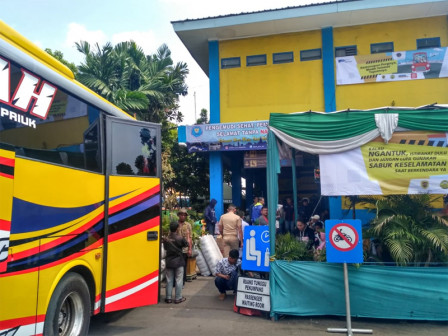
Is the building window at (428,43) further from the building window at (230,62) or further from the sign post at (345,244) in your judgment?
the sign post at (345,244)

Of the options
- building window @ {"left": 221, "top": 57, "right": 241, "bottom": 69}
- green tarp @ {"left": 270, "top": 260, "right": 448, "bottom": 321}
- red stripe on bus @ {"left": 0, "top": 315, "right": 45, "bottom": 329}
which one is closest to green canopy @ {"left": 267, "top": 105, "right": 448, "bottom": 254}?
green tarp @ {"left": 270, "top": 260, "right": 448, "bottom": 321}

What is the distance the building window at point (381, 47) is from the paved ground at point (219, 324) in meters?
10.7

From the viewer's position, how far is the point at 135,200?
5758mm

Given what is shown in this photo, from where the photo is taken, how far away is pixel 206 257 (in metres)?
9.85

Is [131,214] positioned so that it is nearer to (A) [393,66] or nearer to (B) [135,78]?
(A) [393,66]

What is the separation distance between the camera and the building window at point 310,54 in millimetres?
14039

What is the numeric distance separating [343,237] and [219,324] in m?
2.46

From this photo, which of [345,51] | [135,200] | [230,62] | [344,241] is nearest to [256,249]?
[344,241]

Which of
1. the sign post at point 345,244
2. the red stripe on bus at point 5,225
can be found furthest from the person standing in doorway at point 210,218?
the red stripe on bus at point 5,225

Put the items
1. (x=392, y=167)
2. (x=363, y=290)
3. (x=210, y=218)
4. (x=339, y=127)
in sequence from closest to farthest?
(x=363, y=290) < (x=392, y=167) < (x=339, y=127) < (x=210, y=218)

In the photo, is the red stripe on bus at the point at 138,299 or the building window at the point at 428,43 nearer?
the red stripe on bus at the point at 138,299

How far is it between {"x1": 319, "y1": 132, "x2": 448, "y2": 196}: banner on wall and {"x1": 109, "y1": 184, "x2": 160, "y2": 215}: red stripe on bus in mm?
2857

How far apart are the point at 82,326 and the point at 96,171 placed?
6.86 ft

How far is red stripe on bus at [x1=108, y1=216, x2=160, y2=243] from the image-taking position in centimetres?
542
